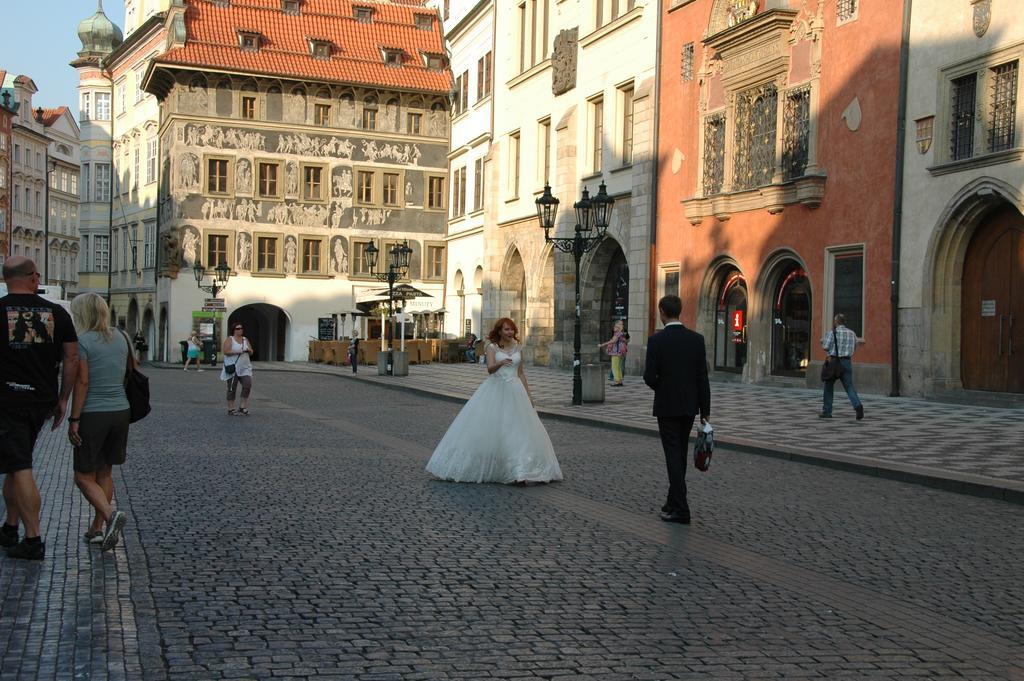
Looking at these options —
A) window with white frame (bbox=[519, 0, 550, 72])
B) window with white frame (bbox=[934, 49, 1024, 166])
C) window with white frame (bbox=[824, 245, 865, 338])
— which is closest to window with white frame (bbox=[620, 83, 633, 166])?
window with white frame (bbox=[519, 0, 550, 72])

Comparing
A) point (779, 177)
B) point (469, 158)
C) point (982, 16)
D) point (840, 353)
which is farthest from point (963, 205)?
point (469, 158)

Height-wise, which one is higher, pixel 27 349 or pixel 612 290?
pixel 612 290

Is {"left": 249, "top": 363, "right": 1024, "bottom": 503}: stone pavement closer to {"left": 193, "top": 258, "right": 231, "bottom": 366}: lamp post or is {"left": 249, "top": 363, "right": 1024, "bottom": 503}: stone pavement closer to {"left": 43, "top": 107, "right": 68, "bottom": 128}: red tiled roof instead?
{"left": 193, "top": 258, "right": 231, "bottom": 366}: lamp post

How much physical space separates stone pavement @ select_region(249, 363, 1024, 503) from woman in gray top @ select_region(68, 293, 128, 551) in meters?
8.09

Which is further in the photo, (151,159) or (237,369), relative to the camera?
(151,159)

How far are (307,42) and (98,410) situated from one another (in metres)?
52.5

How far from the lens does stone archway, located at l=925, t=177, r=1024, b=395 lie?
2305 cm

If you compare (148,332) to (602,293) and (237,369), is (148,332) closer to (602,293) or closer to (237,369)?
(602,293)

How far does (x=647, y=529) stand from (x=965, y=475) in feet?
15.4

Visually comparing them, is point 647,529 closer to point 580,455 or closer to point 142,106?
point 580,455

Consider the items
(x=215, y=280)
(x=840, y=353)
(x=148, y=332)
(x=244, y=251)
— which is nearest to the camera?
(x=840, y=353)

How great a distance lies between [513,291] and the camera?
46.4m

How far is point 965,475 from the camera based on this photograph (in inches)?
485

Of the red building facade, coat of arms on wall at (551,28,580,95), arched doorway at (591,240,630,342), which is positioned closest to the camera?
the red building facade
